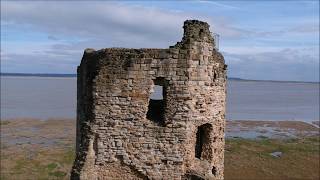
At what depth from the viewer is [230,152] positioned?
37219 millimetres

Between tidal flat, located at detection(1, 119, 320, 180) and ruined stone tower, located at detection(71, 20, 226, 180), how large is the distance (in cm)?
2069

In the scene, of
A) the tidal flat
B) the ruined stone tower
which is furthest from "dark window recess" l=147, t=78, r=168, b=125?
the tidal flat

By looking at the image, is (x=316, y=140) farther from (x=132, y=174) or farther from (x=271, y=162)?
(x=132, y=174)

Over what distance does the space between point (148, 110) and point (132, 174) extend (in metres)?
1.55

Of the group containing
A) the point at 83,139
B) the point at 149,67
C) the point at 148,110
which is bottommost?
the point at 83,139

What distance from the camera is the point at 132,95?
9.67 m

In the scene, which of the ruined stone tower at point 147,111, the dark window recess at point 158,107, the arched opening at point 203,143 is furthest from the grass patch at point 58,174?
the arched opening at point 203,143

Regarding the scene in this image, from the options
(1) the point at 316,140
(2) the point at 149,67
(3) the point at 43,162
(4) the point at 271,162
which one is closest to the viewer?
(2) the point at 149,67

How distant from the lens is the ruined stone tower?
9.61 m

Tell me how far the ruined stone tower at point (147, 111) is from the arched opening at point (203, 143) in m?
0.52

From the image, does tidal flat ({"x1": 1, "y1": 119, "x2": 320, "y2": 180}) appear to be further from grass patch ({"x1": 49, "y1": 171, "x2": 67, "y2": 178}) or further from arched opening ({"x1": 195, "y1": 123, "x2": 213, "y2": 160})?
arched opening ({"x1": 195, "y1": 123, "x2": 213, "y2": 160})

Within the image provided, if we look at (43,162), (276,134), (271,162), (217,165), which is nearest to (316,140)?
(276,134)

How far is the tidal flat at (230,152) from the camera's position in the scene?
1241 inches

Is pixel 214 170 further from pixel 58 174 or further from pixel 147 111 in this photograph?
pixel 58 174
